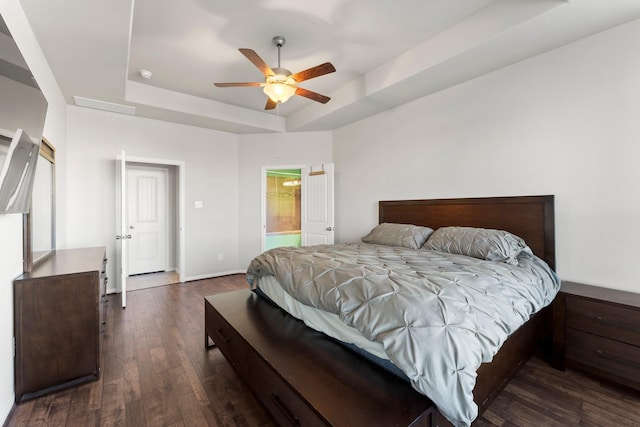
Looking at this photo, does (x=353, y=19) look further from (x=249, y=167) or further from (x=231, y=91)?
(x=249, y=167)

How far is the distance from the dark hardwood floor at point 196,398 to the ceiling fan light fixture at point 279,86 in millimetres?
2353

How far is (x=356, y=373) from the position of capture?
4.48ft

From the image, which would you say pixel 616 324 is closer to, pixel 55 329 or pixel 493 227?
pixel 493 227

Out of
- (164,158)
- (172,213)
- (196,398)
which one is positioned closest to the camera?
(196,398)

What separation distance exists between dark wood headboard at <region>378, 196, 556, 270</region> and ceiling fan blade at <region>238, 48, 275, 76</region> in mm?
2311

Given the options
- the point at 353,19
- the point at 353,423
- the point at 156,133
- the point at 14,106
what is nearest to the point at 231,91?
the point at 156,133

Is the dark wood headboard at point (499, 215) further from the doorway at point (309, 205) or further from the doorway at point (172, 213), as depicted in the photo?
the doorway at point (172, 213)

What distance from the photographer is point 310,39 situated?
275cm

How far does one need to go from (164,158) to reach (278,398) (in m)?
4.12

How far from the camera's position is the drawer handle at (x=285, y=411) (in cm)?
127

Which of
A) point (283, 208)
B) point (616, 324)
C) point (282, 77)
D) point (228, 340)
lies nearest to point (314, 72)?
point (282, 77)

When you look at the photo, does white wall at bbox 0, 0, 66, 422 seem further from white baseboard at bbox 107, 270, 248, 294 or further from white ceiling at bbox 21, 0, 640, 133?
white baseboard at bbox 107, 270, 248, 294

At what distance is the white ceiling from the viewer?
2090 mm

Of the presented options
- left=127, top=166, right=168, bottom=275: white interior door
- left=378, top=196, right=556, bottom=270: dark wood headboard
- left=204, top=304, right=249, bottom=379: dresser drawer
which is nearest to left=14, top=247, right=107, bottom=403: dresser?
left=204, top=304, right=249, bottom=379: dresser drawer
